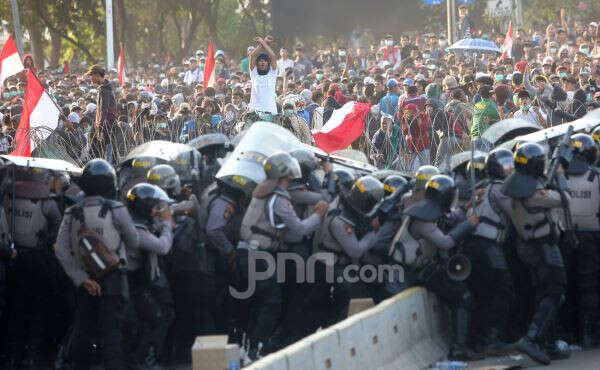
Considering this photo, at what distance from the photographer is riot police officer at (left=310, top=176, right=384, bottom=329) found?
11922 mm

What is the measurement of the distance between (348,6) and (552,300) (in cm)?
4603

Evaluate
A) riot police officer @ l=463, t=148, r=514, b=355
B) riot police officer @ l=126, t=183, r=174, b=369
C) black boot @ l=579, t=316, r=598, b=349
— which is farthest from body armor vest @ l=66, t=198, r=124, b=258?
black boot @ l=579, t=316, r=598, b=349

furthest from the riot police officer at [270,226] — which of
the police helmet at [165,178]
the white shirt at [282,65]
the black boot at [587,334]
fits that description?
the white shirt at [282,65]

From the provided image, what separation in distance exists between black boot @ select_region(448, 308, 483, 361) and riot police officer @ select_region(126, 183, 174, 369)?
223 cm

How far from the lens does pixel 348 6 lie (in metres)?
57.3

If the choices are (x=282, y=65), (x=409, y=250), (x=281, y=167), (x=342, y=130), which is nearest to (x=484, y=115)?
(x=342, y=130)

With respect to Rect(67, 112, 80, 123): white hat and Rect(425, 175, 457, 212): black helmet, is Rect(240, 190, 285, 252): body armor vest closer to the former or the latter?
Rect(425, 175, 457, 212): black helmet

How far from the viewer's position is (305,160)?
12.5 meters

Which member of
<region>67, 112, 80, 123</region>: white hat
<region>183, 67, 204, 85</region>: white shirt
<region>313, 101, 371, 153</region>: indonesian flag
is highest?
<region>183, 67, 204, 85</region>: white shirt

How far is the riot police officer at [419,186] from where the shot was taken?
12180mm

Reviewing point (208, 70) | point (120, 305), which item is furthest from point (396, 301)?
point (208, 70)

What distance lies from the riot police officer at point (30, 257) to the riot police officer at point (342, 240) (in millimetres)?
2187

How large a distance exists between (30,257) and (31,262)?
0.14 feet

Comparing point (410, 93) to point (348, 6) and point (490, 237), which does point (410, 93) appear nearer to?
point (490, 237)
